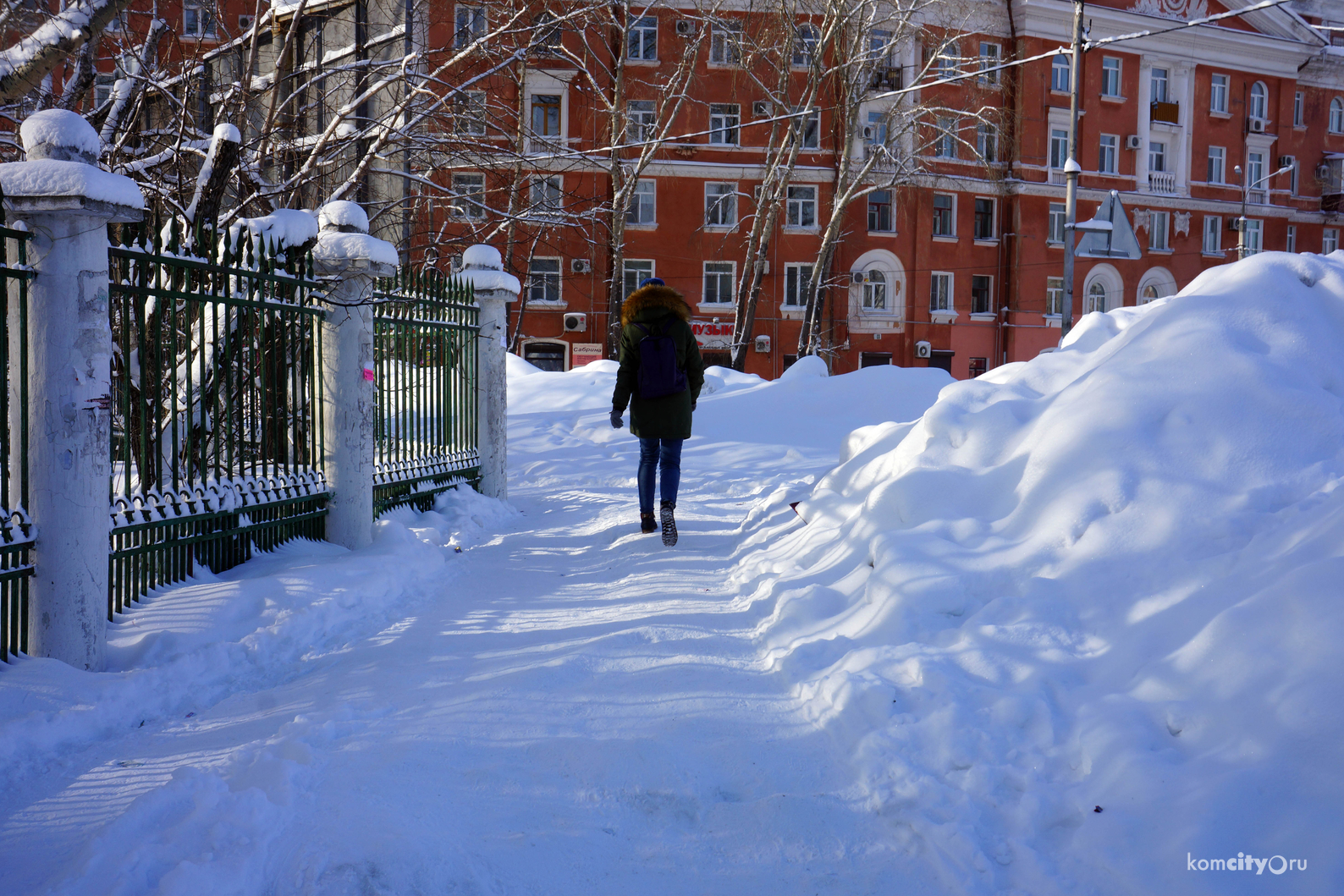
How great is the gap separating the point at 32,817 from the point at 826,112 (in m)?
32.9

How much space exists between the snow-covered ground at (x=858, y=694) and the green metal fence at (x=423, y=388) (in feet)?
5.66

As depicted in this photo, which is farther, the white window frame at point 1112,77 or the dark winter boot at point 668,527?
the white window frame at point 1112,77

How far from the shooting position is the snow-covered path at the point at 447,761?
2.57m

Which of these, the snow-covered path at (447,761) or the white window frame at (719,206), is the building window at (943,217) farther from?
the snow-covered path at (447,761)

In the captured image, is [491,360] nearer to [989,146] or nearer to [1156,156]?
[989,146]

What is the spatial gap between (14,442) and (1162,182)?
41472 millimetres

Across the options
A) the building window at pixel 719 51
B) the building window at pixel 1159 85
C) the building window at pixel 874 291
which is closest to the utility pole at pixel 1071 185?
the building window at pixel 719 51

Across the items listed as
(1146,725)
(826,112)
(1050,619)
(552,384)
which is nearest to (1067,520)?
(1050,619)

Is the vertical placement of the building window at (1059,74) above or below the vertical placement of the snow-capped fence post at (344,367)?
above

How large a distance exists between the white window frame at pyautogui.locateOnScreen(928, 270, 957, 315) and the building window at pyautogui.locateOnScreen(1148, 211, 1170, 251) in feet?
31.1

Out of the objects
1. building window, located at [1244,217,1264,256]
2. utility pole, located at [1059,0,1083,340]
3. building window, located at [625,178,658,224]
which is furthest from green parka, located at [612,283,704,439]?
building window, located at [1244,217,1264,256]

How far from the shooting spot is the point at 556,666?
4164mm

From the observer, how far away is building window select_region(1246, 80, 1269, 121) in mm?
37656

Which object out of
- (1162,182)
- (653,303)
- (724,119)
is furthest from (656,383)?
(1162,182)
